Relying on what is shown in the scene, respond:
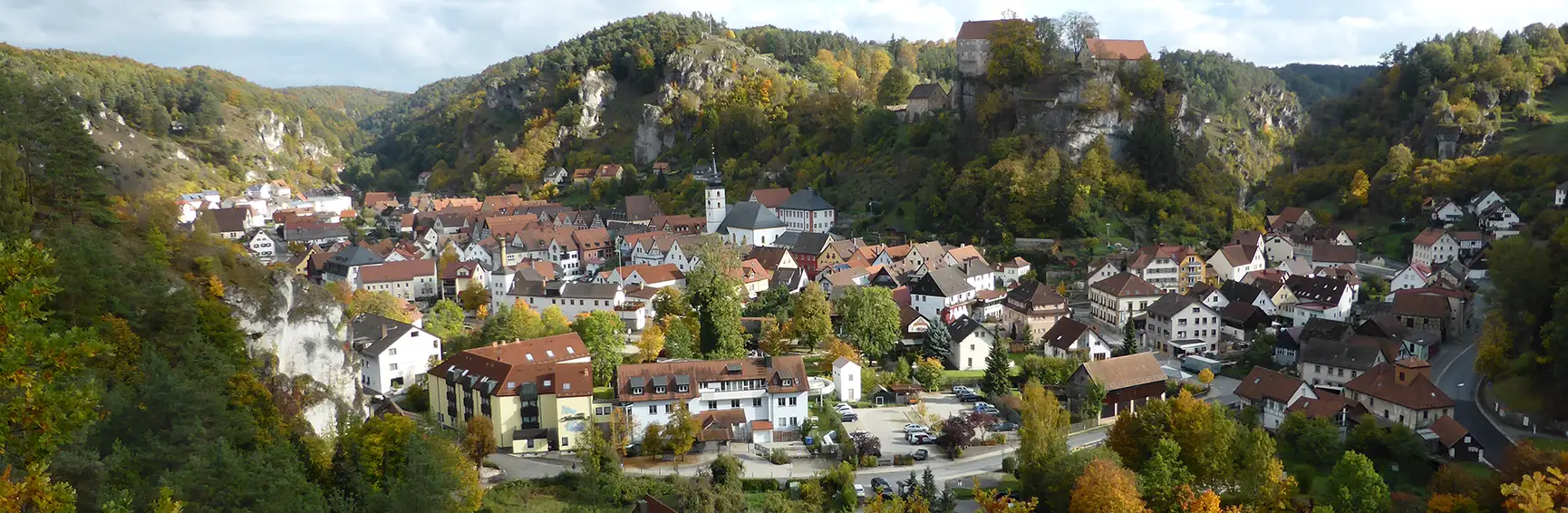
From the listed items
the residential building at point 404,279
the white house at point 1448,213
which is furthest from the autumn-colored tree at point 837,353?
the white house at point 1448,213

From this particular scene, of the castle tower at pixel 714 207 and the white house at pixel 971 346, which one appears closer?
the white house at pixel 971 346

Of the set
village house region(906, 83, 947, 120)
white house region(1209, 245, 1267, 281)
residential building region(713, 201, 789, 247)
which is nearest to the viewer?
white house region(1209, 245, 1267, 281)

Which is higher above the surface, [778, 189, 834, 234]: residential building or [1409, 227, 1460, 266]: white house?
[778, 189, 834, 234]: residential building

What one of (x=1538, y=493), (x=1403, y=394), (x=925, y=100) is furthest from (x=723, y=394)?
(x=925, y=100)

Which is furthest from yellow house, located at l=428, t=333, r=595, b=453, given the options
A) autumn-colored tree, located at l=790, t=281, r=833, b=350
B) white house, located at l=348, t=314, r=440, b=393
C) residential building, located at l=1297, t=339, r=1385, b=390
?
residential building, located at l=1297, t=339, r=1385, b=390

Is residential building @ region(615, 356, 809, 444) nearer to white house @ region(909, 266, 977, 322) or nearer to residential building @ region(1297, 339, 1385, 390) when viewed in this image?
white house @ region(909, 266, 977, 322)

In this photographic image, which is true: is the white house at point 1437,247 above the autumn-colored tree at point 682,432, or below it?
above

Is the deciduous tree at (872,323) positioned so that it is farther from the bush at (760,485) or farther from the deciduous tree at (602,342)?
the bush at (760,485)
